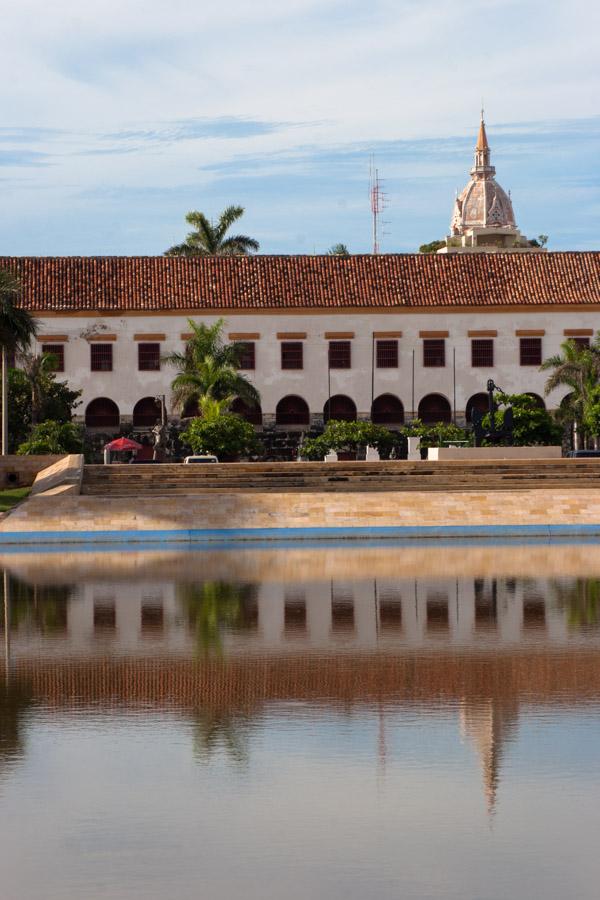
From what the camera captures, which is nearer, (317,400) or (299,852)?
(299,852)

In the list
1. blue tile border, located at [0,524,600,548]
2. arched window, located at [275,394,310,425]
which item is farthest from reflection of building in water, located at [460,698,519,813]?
arched window, located at [275,394,310,425]

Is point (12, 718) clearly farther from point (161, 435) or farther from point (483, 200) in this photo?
point (483, 200)

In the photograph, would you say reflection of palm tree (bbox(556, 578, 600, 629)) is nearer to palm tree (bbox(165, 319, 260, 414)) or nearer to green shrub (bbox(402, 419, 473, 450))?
green shrub (bbox(402, 419, 473, 450))

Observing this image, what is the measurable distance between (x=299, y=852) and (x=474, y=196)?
109m

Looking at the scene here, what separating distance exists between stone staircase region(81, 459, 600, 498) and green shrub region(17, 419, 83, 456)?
7827 mm

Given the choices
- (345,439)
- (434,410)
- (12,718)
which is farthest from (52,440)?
(12,718)

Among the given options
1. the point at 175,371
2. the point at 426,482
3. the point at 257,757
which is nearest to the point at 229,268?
the point at 175,371

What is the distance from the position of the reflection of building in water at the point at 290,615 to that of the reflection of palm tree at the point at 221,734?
3.01 m

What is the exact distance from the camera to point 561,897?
243 inches

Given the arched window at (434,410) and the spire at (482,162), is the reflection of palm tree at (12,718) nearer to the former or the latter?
the arched window at (434,410)

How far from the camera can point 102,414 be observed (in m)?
51.2

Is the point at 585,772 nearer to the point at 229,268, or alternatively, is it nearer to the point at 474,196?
the point at 229,268

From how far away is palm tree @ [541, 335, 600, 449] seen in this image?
156 feet

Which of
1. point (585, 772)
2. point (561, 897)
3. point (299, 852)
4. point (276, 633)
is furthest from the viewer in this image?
point (276, 633)
